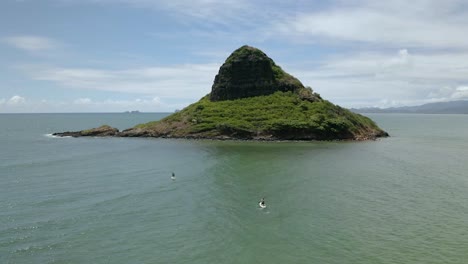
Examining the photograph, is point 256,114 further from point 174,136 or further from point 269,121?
point 174,136

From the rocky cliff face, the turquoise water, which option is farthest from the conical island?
the turquoise water

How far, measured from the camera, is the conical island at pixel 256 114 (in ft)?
424

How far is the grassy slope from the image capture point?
129m

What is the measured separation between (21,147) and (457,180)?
100702mm

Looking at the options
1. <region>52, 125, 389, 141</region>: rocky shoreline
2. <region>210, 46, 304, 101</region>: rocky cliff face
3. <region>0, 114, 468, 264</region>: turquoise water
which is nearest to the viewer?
<region>0, 114, 468, 264</region>: turquoise water

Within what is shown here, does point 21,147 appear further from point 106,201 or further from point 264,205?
point 264,205

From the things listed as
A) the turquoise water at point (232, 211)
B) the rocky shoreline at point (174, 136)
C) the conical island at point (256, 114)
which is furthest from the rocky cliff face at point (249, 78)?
the turquoise water at point (232, 211)

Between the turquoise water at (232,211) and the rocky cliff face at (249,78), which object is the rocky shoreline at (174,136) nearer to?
the rocky cliff face at (249,78)

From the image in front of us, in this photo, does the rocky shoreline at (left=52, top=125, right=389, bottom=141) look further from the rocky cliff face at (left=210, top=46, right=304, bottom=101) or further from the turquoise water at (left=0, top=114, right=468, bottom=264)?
the turquoise water at (left=0, top=114, right=468, bottom=264)

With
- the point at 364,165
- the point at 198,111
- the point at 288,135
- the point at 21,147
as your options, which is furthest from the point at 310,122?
the point at 21,147

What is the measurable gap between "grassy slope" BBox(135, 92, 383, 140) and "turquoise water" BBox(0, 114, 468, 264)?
47.8 m

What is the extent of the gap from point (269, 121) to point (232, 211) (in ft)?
299

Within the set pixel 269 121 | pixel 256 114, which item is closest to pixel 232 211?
pixel 269 121

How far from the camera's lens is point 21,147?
10688 centimetres
